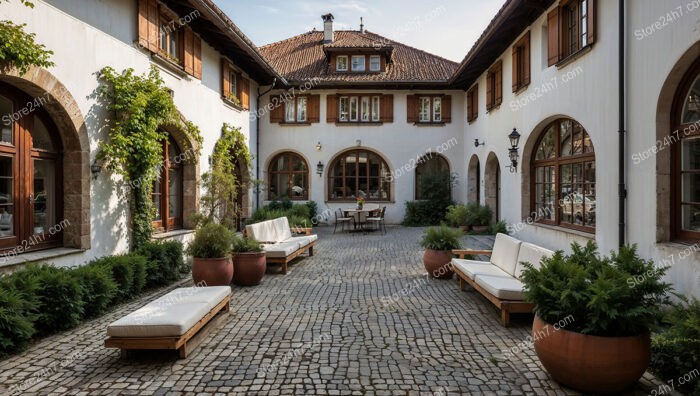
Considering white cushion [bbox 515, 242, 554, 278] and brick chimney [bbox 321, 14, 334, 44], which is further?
brick chimney [bbox 321, 14, 334, 44]

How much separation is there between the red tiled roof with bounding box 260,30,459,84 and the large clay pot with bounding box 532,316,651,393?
1466 centimetres

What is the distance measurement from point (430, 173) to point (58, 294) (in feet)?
47.3

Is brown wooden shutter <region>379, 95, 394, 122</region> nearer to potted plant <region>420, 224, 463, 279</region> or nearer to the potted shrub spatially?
potted plant <region>420, 224, 463, 279</region>

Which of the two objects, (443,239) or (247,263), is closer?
(247,263)

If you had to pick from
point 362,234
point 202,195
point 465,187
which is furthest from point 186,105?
point 465,187

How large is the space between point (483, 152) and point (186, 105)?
9.25m

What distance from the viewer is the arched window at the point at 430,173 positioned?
17.4m

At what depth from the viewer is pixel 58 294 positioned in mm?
5031

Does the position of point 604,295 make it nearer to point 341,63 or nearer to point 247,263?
point 247,263

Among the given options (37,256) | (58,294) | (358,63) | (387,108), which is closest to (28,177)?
(37,256)

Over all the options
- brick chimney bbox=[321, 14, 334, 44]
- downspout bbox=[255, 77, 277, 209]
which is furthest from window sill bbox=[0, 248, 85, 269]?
brick chimney bbox=[321, 14, 334, 44]

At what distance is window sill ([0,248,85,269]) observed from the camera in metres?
5.50

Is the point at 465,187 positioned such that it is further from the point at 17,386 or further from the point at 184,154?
the point at 17,386

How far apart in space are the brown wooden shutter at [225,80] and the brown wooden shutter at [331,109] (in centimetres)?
518
